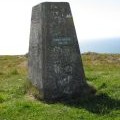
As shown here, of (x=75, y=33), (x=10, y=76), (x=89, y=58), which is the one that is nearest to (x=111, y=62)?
(x=89, y=58)

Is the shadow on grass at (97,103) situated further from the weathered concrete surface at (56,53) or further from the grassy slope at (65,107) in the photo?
the weathered concrete surface at (56,53)

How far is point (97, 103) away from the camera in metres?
14.3

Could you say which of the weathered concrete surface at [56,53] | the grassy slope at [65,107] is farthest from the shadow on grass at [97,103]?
the weathered concrete surface at [56,53]

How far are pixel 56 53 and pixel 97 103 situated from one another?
107 inches

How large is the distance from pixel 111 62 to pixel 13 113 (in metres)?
19.5

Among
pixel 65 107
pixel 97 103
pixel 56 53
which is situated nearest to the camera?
pixel 65 107

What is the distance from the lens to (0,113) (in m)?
13.6

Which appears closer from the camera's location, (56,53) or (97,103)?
(97,103)

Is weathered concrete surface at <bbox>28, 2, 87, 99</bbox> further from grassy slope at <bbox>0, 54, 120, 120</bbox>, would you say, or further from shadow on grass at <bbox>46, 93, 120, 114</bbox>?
grassy slope at <bbox>0, 54, 120, 120</bbox>

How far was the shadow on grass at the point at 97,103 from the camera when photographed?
529 inches

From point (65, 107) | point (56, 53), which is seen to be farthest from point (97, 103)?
point (56, 53)

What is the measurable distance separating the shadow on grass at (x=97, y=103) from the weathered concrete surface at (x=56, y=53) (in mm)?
757

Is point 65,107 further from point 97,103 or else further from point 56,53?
A: point 56,53

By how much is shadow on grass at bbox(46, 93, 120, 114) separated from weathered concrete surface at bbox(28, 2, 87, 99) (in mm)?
757
